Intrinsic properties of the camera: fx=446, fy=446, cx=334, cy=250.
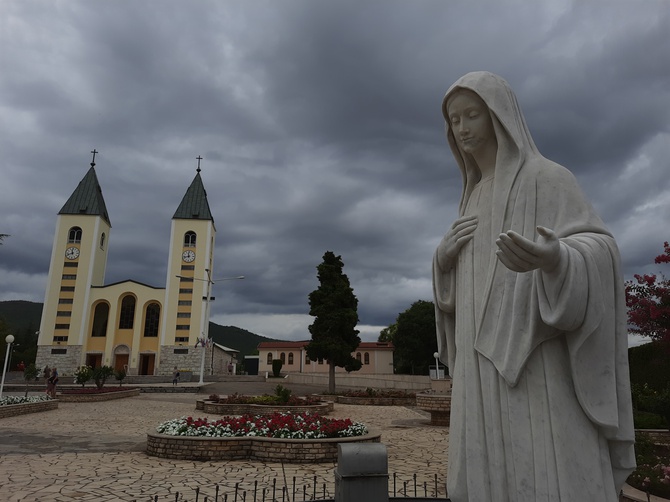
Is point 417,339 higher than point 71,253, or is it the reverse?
point 71,253

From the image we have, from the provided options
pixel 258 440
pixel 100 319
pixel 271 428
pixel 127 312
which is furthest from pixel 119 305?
pixel 258 440

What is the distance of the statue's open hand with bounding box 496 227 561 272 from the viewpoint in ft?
5.06

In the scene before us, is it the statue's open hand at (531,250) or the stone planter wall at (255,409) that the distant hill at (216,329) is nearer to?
the stone planter wall at (255,409)

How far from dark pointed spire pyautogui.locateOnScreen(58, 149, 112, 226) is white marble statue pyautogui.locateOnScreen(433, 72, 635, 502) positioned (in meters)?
54.2

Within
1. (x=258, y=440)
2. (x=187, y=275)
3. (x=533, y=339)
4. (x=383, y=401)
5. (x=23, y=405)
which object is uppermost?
(x=187, y=275)

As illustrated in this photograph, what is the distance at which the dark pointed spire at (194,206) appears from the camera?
1966 inches

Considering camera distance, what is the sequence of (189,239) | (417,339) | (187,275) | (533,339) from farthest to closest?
(189,239), (187,275), (417,339), (533,339)

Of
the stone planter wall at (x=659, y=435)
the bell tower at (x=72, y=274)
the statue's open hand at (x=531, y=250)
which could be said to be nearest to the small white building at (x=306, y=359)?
the bell tower at (x=72, y=274)

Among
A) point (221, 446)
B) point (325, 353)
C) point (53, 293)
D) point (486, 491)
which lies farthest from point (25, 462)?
point (53, 293)

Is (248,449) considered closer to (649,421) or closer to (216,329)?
(649,421)

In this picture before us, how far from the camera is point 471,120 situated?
2219 millimetres

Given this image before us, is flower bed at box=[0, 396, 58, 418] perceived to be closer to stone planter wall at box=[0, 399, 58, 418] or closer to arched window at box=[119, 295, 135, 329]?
stone planter wall at box=[0, 399, 58, 418]

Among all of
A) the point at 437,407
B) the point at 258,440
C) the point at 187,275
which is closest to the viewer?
the point at 258,440

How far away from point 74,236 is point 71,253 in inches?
78.5
